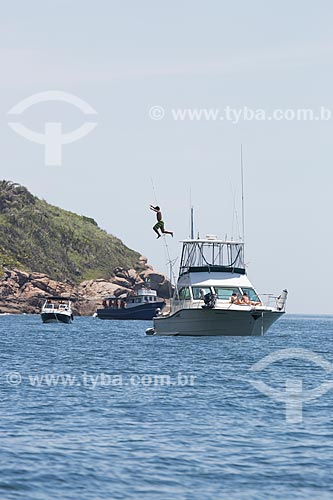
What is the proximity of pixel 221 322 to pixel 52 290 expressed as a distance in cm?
10913

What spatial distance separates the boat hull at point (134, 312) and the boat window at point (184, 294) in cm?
8029

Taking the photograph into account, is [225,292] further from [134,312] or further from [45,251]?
[45,251]

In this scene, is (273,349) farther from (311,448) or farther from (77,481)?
(77,481)

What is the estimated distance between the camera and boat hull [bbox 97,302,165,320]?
5527 inches

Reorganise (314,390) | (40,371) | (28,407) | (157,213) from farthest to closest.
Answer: (157,213), (40,371), (314,390), (28,407)

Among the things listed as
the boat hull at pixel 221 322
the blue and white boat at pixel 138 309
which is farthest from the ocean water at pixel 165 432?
the blue and white boat at pixel 138 309

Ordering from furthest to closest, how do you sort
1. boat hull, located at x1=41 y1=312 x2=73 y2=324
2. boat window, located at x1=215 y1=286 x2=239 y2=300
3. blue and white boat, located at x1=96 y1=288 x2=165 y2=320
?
blue and white boat, located at x1=96 y1=288 x2=165 y2=320 < boat hull, located at x1=41 y1=312 x2=73 y2=324 < boat window, located at x1=215 y1=286 x2=239 y2=300

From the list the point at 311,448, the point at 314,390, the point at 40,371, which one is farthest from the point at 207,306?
the point at 311,448

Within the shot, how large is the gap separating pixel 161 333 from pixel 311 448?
4346 cm

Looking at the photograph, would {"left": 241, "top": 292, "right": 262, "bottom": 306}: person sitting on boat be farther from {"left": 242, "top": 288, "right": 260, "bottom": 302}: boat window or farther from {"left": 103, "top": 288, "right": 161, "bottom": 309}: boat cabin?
{"left": 103, "top": 288, "right": 161, "bottom": 309}: boat cabin

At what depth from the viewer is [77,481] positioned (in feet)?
56.8

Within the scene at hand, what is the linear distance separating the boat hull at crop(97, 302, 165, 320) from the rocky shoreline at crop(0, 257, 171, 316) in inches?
568

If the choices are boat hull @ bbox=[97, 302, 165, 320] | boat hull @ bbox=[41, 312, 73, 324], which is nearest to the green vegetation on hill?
boat hull @ bbox=[97, 302, 165, 320]

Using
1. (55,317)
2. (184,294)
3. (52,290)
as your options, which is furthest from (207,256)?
(52,290)
